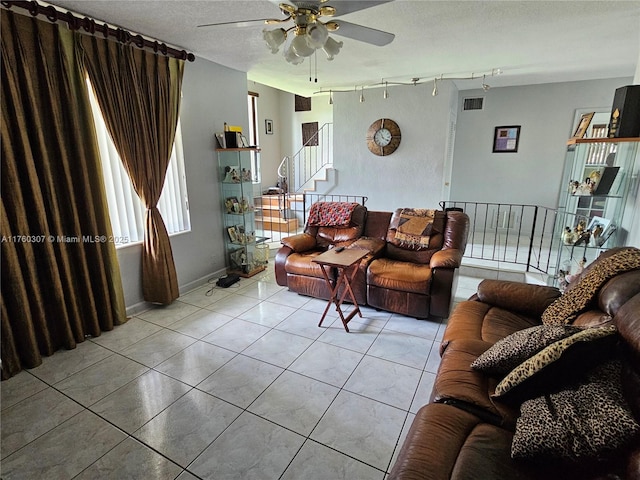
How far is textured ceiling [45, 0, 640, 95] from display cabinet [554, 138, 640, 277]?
1025 millimetres

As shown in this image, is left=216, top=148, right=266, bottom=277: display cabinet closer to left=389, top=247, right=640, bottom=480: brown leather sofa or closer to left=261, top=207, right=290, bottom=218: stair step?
left=261, top=207, right=290, bottom=218: stair step

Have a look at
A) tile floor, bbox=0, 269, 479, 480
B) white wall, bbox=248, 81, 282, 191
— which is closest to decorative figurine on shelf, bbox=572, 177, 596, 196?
tile floor, bbox=0, 269, 479, 480

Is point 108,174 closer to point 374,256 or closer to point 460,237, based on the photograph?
point 374,256

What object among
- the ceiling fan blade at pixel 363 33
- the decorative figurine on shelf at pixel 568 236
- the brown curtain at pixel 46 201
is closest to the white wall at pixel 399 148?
the decorative figurine on shelf at pixel 568 236

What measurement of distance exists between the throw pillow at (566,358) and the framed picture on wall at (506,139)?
5277 millimetres

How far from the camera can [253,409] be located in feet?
6.68

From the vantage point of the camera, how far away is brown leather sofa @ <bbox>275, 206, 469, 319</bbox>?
304 centimetres

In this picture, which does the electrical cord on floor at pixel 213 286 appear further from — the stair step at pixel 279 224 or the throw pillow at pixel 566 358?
the throw pillow at pixel 566 358

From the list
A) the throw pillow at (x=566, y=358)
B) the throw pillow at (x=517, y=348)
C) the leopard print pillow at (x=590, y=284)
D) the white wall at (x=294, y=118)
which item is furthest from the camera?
the white wall at (x=294, y=118)

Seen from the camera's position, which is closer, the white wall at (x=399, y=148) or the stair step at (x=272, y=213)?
the white wall at (x=399, y=148)

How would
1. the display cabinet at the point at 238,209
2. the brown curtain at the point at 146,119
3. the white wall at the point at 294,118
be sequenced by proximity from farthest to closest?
the white wall at the point at 294,118 → the display cabinet at the point at 238,209 → the brown curtain at the point at 146,119

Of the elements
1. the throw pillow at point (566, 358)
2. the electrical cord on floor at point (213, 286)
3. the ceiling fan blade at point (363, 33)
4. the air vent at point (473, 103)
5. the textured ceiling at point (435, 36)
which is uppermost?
the textured ceiling at point (435, 36)

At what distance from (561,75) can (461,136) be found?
5.35 ft

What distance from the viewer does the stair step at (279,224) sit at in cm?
629
